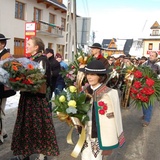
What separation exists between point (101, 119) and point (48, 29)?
927 inches

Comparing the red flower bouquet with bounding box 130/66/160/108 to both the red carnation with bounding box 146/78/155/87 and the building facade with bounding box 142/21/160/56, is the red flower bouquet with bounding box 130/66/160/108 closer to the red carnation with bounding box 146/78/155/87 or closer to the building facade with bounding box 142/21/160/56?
the red carnation with bounding box 146/78/155/87

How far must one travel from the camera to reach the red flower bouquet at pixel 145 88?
5.38 meters

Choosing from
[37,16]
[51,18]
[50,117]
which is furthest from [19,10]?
[50,117]

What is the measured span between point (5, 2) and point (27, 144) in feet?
59.8

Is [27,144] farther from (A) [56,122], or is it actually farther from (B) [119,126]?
(A) [56,122]

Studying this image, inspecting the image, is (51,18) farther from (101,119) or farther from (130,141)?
(101,119)

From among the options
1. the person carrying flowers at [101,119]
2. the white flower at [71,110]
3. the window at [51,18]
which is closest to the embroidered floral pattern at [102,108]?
the person carrying flowers at [101,119]

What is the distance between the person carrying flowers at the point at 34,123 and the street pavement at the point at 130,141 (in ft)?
1.27

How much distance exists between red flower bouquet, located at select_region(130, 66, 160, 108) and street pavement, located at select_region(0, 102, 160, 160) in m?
0.67

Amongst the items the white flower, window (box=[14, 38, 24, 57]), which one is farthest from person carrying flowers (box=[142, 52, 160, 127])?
window (box=[14, 38, 24, 57])

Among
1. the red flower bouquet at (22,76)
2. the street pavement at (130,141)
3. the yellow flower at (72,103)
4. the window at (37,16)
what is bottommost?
the street pavement at (130,141)

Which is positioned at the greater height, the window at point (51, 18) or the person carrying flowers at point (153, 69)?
the window at point (51, 18)

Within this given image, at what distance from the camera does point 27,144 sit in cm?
358

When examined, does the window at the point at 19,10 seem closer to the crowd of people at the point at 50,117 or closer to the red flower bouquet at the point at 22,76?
the crowd of people at the point at 50,117
